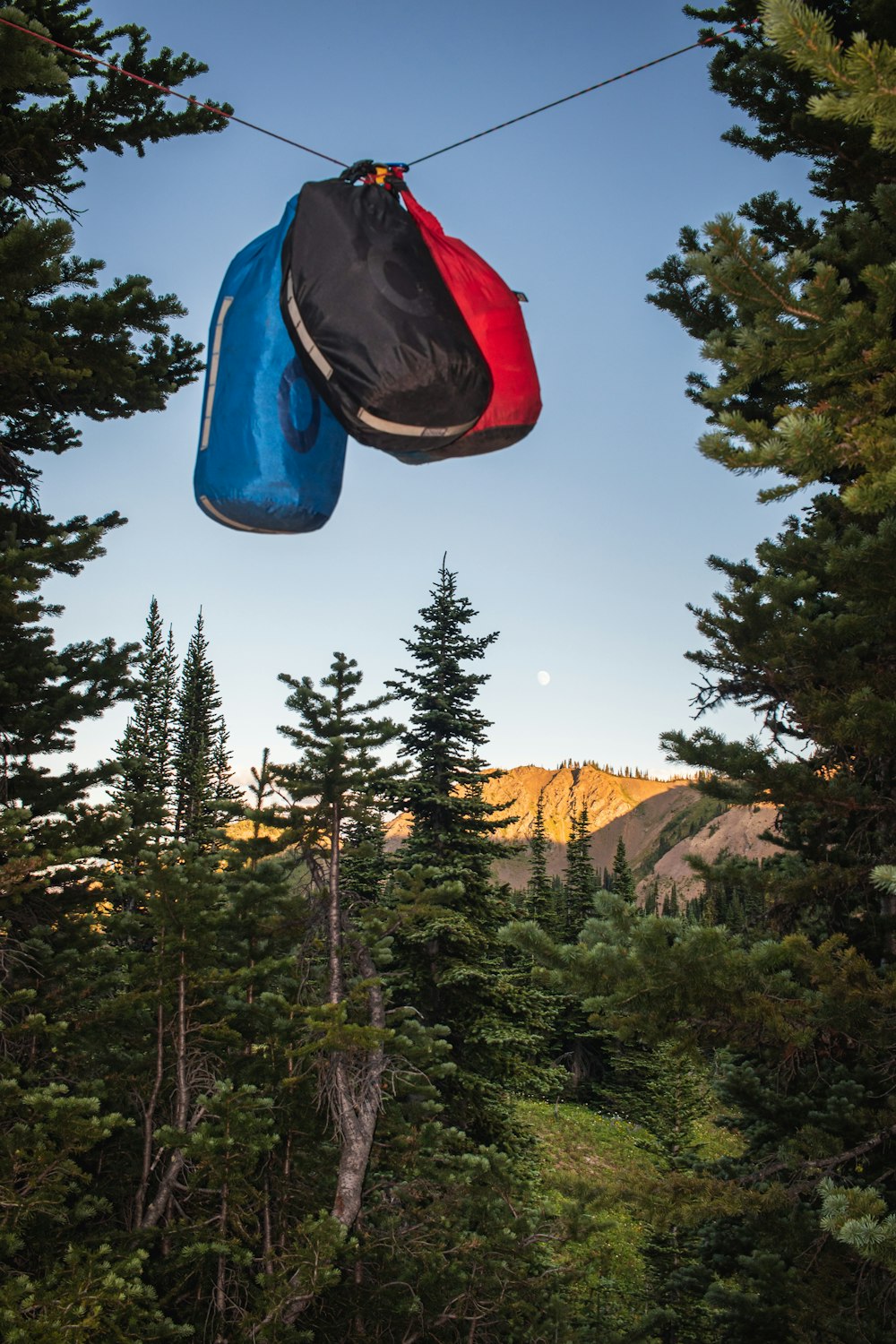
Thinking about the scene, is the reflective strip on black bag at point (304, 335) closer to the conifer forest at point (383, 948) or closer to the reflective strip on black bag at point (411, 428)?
the reflective strip on black bag at point (411, 428)

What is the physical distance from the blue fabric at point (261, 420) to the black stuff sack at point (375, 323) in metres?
0.27

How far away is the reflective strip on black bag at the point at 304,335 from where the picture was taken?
2600 millimetres

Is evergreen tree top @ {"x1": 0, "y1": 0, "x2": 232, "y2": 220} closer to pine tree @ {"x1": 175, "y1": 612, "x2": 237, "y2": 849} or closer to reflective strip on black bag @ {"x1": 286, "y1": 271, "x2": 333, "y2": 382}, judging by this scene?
reflective strip on black bag @ {"x1": 286, "y1": 271, "x2": 333, "y2": 382}

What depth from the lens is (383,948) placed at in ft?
31.7

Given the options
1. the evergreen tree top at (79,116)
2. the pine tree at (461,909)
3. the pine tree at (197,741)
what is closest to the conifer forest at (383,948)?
the evergreen tree top at (79,116)

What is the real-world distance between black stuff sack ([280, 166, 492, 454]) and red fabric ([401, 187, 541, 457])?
17 cm

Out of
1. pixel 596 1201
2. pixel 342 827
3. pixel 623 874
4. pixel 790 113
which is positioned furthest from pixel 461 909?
pixel 623 874

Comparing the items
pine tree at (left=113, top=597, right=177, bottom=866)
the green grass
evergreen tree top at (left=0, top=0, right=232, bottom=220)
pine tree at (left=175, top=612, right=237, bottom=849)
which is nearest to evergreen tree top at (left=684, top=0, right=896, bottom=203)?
evergreen tree top at (left=0, top=0, right=232, bottom=220)

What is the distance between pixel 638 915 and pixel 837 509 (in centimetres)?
554

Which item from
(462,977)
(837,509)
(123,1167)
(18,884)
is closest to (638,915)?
(18,884)

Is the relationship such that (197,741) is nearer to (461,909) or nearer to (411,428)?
(461,909)

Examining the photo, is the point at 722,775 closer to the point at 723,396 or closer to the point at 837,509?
the point at 837,509

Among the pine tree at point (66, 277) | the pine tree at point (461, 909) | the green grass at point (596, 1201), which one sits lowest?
the green grass at point (596, 1201)

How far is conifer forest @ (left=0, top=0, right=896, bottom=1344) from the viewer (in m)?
5.18
